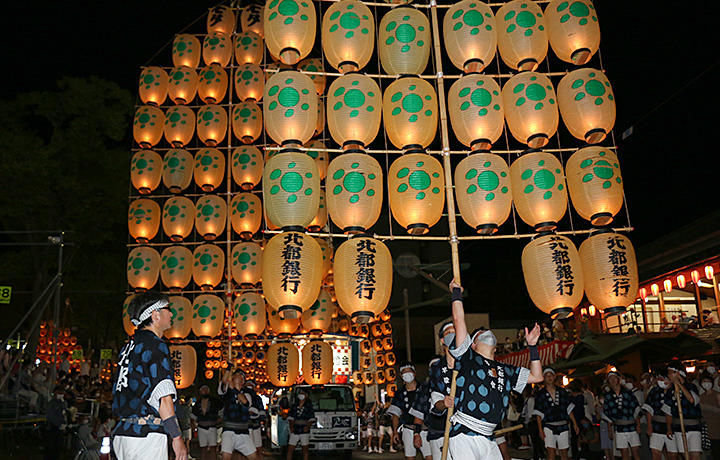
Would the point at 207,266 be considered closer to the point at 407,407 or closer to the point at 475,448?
the point at 407,407

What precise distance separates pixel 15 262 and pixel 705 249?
947 inches

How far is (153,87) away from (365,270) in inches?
507

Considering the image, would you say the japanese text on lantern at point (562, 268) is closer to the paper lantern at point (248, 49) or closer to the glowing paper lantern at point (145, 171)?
the glowing paper lantern at point (145, 171)

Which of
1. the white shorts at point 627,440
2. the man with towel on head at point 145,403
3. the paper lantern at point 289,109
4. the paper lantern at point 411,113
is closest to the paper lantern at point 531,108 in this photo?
the paper lantern at point 411,113

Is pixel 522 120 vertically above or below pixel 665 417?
above

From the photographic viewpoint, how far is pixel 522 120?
10539 millimetres

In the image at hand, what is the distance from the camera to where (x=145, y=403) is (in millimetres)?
4277

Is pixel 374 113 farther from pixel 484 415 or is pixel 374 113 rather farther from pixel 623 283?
pixel 484 415

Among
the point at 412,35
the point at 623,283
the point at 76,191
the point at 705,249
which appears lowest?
the point at 623,283

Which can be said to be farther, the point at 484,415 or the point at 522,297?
the point at 522,297

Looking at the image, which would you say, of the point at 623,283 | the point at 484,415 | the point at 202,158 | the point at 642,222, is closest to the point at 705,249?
the point at 642,222

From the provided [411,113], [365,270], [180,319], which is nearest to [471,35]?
[411,113]

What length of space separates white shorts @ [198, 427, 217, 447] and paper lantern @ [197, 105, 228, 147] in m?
9.67

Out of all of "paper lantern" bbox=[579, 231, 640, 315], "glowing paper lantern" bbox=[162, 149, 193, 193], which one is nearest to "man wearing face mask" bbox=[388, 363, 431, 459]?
"paper lantern" bbox=[579, 231, 640, 315]
